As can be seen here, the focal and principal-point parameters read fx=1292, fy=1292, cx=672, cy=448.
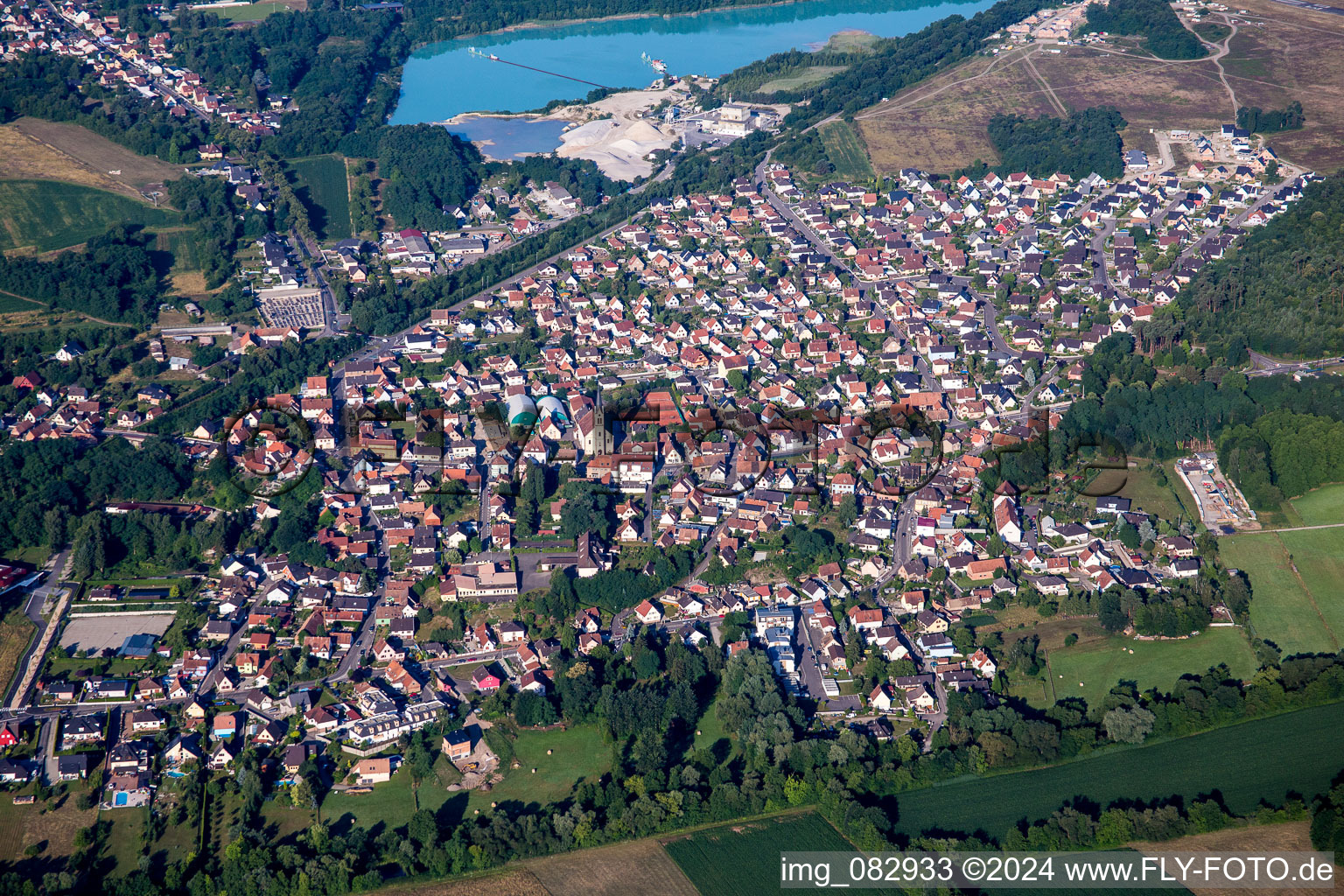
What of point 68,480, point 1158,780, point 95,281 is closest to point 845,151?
point 95,281

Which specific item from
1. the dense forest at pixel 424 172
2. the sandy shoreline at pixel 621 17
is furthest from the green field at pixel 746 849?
the sandy shoreline at pixel 621 17

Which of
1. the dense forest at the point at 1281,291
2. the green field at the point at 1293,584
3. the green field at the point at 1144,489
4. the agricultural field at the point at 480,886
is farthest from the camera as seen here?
the dense forest at the point at 1281,291

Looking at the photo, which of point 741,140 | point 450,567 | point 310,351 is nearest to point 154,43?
point 741,140

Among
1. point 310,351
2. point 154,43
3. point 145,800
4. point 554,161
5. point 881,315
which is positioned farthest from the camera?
point 154,43

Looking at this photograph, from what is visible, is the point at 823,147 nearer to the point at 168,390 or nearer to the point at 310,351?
the point at 310,351

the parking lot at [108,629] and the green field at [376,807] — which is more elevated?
the parking lot at [108,629]

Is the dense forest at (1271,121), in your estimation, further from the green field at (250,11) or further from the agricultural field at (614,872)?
the green field at (250,11)

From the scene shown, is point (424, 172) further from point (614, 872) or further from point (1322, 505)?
point (614, 872)
